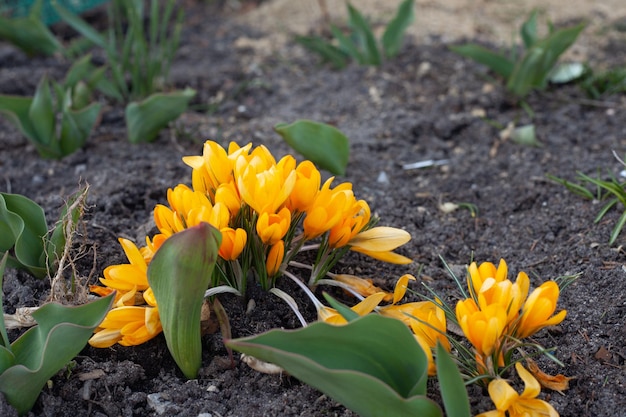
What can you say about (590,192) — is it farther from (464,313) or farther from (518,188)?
(464,313)

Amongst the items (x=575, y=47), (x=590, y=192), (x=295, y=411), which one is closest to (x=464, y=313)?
(x=295, y=411)

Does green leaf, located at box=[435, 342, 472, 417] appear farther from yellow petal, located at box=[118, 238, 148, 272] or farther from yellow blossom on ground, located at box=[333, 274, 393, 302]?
yellow petal, located at box=[118, 238, 148, 272]

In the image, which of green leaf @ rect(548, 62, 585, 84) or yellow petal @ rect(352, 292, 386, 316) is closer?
yellow petal @ rect(352, 292, 386, 316)

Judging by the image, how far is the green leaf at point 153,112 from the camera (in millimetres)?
2607

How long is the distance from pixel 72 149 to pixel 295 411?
1.59 metres

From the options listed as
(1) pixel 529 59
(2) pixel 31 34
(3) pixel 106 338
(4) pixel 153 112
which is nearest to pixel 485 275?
(3) pixel 106 338

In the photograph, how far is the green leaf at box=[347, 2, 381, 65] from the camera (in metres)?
3.17

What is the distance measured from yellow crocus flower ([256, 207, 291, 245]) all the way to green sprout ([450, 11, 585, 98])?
166 centimetres

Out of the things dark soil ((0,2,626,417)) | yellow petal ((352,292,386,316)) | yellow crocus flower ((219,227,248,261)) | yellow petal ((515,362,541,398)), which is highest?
yellow crocus flower ((219,227,248,261))

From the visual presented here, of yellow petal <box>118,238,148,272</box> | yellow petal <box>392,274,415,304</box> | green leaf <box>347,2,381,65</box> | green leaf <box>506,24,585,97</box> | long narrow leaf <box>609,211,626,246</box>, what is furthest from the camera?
green leaf <box>347,2,381,65</box>

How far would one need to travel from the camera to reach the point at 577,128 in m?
2.87

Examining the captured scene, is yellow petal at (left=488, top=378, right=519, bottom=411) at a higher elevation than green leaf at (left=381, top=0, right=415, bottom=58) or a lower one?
lower

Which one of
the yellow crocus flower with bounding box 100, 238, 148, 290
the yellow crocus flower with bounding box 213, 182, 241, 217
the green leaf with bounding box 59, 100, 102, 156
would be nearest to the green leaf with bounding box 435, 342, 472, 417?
the yellow crocus flower with bounding box 213, 182, 241, 217

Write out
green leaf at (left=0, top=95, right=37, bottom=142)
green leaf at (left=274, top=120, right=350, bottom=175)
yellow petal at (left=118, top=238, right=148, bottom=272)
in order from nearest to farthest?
yellow petal at (left=118, top=238, right=148, bottom=272)
green leaf at (left=274, top=120, right=350, bottom=175)
green leaf at (left=0, top=95, right=37, bottom=142)
